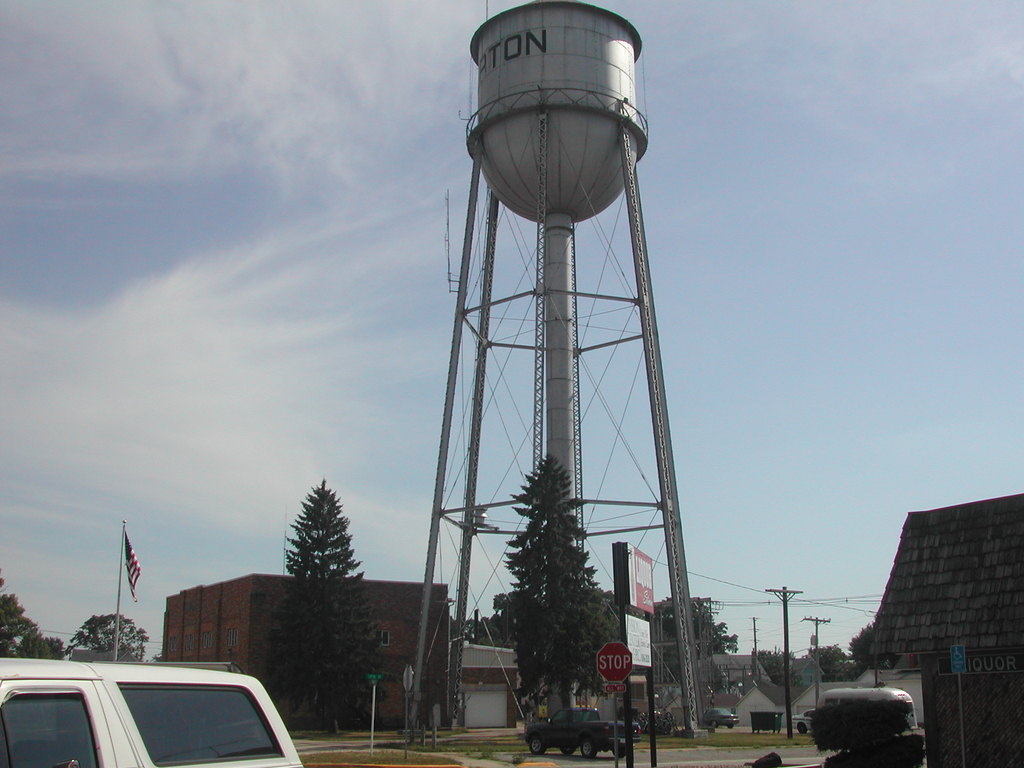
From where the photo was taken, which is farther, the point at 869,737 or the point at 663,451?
the point at 663,451

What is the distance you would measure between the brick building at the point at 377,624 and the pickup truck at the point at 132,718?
38.5 metres

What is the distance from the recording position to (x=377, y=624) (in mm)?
47406

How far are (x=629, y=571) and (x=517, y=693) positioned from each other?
1937cm

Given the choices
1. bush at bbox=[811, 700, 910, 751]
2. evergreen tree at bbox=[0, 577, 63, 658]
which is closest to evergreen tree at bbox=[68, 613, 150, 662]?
evergreen tree at bbox=[0, 577, 63, 658]

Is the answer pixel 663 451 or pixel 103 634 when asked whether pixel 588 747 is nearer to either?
pixel 663 451

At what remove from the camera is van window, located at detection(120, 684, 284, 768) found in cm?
543

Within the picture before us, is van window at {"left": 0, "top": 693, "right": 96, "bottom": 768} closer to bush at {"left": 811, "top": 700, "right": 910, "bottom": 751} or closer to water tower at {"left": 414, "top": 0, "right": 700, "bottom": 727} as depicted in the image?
bush at {"left": 811, "top": 700, "right": 910, "bottom": 751}

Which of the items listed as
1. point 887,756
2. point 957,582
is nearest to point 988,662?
point 957,582

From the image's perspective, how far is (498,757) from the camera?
28078mm

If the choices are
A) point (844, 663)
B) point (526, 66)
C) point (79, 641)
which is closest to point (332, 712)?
point (526, 66)

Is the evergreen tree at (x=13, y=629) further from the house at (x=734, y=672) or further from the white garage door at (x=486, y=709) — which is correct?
the house at (x=734, y=672)

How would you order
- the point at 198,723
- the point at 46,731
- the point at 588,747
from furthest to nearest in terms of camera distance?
the point at 588,747, the point at 198,723, the point at 46,731

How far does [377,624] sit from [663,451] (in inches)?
702

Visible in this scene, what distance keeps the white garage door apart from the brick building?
58.9 inches
